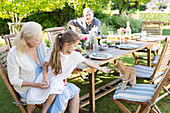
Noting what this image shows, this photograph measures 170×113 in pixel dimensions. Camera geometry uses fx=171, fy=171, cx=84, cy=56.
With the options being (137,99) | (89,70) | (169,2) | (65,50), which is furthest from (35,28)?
(169,2)

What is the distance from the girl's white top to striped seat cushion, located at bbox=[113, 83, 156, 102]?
0.69 m

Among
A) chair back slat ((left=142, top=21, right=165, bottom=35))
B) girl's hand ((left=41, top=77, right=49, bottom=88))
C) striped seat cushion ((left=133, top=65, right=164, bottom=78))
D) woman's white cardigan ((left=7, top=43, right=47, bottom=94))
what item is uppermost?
chair back slat ((left=142, top=21, right=165, bottom=35))

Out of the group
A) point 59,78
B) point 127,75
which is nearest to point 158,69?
point 127,75

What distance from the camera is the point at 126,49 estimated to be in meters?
3.18

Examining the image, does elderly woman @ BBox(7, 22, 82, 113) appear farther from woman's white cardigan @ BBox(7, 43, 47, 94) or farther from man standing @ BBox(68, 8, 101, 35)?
man standing @ BBox(68, 8, 101, 35)

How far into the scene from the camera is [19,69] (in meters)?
2.03

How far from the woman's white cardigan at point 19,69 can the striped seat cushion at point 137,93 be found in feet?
3.67

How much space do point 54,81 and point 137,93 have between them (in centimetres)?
107

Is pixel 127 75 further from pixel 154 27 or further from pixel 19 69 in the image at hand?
pixel 154 27

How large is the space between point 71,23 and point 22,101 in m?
3.13

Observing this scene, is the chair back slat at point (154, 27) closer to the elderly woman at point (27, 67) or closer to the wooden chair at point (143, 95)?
the wooden chair at point (143, 95)

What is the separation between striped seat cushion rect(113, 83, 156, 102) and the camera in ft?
6.95

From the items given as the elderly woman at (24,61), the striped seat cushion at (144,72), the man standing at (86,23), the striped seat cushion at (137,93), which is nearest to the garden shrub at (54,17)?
the man standing at (86,23)

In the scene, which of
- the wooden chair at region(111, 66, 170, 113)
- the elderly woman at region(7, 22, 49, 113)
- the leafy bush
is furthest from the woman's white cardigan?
the leafy bush
